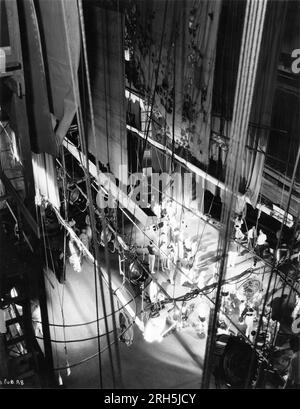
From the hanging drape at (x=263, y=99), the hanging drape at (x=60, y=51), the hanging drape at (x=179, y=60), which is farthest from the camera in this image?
the hanging drape at (x=179, y=60)

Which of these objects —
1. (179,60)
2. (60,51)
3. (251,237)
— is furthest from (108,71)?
(251,237)

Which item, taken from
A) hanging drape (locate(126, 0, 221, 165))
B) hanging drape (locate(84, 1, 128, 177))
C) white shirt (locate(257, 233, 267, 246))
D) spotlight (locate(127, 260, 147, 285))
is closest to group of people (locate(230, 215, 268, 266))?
white shirt (locate(257, 233, 267, 246))

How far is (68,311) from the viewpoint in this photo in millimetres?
8273

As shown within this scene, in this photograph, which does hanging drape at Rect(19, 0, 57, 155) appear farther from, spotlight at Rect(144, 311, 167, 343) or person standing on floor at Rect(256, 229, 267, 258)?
person standing on floor at Rect(256, 229, 267, 258)

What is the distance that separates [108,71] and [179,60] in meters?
1.30

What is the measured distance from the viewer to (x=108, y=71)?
21.8 ft

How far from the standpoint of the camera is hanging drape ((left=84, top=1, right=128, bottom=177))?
6406 millimetres

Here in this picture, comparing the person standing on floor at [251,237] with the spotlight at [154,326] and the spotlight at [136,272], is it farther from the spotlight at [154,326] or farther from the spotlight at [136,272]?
the spotlight at [154,326]

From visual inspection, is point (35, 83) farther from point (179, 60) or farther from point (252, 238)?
point (252, 238)

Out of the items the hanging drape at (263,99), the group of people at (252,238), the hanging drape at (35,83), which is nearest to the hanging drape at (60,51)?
the hanging drape at (35,83)

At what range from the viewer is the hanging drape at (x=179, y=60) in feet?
21.1

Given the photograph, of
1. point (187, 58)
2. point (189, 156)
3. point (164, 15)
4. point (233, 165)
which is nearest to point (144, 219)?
point (189, 156)

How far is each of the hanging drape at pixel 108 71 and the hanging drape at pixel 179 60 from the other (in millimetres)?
792

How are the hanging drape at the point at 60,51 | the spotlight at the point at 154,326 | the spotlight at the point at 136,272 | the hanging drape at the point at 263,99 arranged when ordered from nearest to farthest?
1. the hanging drape at the point at 60,51
2. the hanging drape at the point at 263,99
3. the spotlight at the point at 154,326
4. the spotlight at the point at 136,272
